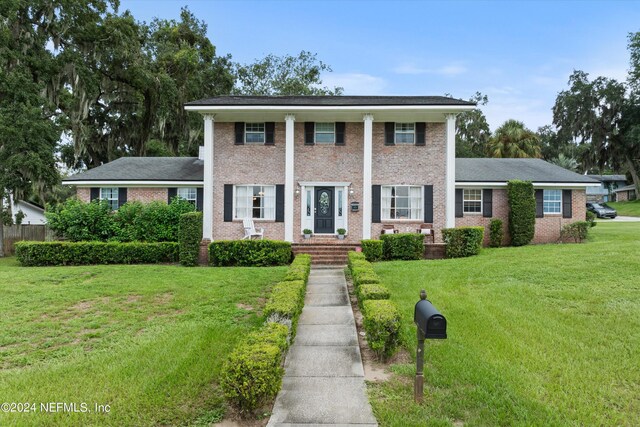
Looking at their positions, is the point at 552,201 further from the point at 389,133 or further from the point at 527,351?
the point at 527,351

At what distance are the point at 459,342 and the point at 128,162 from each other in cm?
1762

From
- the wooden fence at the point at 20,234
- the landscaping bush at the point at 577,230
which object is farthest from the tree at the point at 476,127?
the wooden fence at the point at 20,234

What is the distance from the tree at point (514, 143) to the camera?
30328 millimetres

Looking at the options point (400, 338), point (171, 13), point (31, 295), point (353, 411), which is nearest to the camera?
point (353, 411)

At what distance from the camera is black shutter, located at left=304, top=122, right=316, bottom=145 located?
15244 mm

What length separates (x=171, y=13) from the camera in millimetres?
28219

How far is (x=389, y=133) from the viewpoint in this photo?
15.2 metres

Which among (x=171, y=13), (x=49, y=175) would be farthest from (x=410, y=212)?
(x=171, y=13)

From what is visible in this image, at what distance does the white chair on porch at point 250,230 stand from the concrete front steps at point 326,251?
1.74 meters

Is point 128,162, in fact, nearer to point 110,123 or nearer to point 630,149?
point 110,123

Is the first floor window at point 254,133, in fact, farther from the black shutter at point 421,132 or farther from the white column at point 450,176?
the white column at point 450,176

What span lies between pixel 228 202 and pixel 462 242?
9.00 metres

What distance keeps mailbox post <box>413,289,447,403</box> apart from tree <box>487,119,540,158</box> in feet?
99.0

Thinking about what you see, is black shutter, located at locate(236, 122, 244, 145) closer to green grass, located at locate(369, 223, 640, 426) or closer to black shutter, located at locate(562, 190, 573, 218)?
green grass, located at locate(369, 223, 640, 426)
